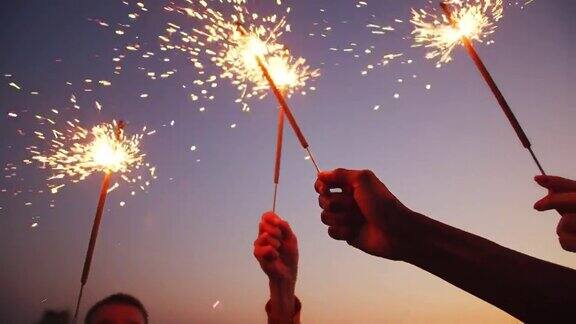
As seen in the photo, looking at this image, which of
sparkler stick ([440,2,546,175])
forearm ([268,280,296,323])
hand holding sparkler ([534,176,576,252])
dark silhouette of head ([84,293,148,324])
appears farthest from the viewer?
dark silhouette of head ([84,293,148,324])

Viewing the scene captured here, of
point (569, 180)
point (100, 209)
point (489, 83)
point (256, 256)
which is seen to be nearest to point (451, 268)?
point (256, 256)

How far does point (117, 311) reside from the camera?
6.26 metres

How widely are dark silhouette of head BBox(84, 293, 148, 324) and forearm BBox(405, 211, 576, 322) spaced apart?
216 inches

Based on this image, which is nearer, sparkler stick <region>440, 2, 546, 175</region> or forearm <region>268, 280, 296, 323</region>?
forearm <region>268, 280, 296, 323</region>

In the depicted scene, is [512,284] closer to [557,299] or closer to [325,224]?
[557,299]

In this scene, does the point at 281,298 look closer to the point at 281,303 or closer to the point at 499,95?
the point at 281,303

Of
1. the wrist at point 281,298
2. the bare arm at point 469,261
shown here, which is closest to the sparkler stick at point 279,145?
the wrist at point 281,298

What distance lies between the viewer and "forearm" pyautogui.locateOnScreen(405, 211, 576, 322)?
1.49m

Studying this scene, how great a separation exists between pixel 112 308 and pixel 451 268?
19.3ft

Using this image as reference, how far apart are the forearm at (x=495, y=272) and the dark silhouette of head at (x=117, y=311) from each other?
5479 mm

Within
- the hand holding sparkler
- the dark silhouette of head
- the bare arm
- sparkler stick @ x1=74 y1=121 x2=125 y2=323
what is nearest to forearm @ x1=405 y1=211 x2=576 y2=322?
the bare arm

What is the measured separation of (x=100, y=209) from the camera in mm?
5926

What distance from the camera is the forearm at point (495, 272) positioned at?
1.49 m

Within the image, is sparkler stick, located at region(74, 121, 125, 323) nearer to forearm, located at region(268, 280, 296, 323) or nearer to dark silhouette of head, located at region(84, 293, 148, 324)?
dark silhouette of head, located at region(84, 293, 148, 324)
